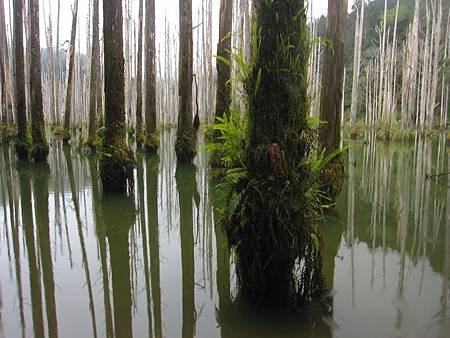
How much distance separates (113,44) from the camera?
723 cm

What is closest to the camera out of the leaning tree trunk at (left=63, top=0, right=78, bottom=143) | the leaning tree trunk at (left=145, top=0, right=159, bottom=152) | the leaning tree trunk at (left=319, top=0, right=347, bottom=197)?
the leaning tree trunk at (left=319, top=0, right=347, bottom=197)

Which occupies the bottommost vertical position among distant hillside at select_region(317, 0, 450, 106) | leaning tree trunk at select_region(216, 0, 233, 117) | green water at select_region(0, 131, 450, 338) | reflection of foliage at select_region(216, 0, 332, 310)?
green water at select_region(0, 131, 450, 338)

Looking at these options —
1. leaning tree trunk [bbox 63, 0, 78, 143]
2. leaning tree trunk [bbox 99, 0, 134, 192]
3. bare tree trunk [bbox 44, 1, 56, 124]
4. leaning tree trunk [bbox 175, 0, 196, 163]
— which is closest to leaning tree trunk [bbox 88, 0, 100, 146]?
leaning tree trunk [bbox 63, 0, 78, 143]

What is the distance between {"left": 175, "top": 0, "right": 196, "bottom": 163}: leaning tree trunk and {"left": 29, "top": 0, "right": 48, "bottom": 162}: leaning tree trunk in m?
4.02

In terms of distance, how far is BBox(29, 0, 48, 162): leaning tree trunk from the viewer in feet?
37.4

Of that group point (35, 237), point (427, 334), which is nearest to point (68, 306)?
point (35, 237)

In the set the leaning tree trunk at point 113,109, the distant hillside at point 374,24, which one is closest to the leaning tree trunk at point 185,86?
the leaning tree trunk at point 113,109

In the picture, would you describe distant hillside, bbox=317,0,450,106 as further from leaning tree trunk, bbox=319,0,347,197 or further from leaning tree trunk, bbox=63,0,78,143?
leaning tree trunk, bbox=319,0,347,197

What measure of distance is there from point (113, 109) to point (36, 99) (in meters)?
5.60

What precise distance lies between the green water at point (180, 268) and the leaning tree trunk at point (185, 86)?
3675 mm

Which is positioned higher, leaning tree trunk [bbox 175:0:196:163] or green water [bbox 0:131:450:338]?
A: leaning tree trunk [bbox 175:0:196:163]

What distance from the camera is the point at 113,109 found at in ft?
23.8

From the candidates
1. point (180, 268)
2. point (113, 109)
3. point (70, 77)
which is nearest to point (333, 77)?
point (180, 268)

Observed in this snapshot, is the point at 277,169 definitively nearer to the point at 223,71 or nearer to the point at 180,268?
the point at 180,268
